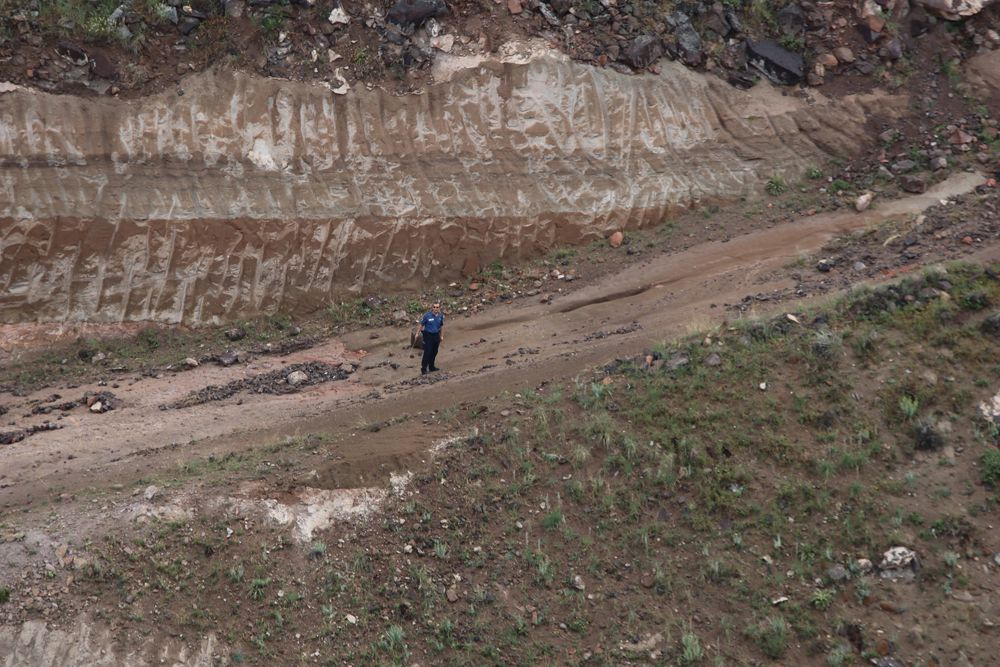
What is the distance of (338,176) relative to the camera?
1691 cm

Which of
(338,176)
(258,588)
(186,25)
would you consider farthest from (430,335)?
(186,25)

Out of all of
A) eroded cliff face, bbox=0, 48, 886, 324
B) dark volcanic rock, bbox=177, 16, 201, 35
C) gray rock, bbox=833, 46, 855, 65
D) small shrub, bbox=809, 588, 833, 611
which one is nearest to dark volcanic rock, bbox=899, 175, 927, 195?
eroded cliff face, bbox=0, 48, 886, 324

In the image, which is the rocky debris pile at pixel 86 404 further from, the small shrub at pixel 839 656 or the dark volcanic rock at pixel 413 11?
the small shrub at pixel 839 656

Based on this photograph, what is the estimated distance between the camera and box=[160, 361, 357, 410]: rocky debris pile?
1455 cm

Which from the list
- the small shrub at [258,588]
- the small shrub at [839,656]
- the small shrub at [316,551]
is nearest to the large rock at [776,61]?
the small shrub at [839,656]

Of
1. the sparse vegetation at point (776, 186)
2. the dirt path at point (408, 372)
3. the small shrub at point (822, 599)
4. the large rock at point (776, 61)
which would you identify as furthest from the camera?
the large rock at point (776, 61)

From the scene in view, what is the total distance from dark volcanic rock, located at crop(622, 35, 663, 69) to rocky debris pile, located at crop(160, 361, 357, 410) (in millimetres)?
7075

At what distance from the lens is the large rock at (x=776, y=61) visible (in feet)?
63.7

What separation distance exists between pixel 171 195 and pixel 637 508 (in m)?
8.31

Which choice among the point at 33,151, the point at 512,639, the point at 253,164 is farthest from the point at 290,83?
the point at 512,639

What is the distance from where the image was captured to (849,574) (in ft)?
A: 36.8

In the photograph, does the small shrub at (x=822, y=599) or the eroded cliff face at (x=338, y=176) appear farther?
the eroded cliff face at (x=338, y=176)

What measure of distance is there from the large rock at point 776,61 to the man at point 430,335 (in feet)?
27.2

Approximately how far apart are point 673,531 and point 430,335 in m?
4.38
